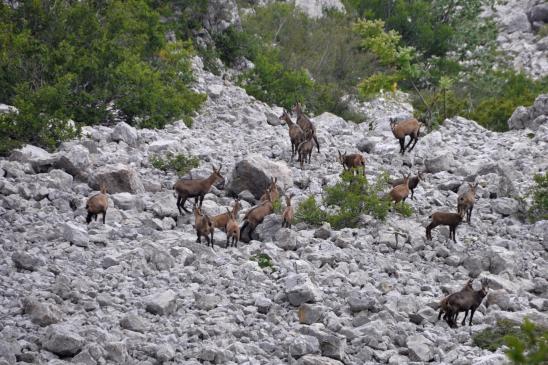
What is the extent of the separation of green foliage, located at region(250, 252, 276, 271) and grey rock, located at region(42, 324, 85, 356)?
150 inches

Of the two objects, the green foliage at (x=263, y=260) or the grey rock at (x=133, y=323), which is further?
the green foliage at (x=263, y=260)

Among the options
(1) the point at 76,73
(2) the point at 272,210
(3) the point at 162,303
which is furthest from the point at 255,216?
(1) the point at 76,73

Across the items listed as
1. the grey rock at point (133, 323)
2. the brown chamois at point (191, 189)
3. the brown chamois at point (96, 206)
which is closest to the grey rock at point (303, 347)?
the grey rock at point (133, 323)

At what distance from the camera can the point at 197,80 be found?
24.7 m

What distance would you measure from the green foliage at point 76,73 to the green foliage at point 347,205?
18.0ft

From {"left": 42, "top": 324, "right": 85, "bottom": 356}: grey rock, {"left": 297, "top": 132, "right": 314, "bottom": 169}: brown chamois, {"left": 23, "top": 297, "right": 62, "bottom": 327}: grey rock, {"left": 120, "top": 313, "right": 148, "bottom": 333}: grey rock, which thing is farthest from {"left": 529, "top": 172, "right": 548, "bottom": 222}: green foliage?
{"left": 42, "top": 324, "right": 85, "bottom": 356}: grey rock

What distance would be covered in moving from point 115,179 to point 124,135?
3278 mm

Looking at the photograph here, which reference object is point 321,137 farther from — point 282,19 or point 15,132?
point 282,19

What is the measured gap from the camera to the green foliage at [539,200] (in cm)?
1596

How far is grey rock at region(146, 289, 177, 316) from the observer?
10.1 metres

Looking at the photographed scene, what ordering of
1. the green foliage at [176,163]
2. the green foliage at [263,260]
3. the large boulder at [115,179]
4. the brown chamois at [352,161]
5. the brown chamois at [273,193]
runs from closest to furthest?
the green foliage at [263,260] → the large boulder at [115,179] → the brown chamois at [273,193] → the green foliage at [176,163] → the brown chamois at [352,161]

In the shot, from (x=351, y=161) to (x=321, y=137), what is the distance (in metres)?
3.05

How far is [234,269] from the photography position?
1182cm

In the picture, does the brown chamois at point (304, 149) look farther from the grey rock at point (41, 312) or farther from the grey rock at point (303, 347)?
the grey rock at point (41, 312)
